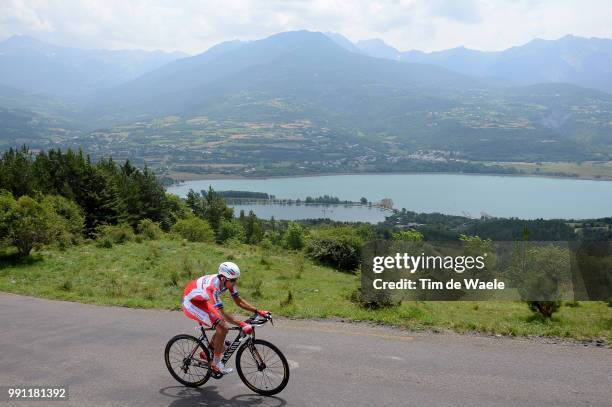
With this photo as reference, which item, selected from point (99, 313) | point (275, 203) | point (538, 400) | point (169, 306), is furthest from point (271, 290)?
point (275, 203)

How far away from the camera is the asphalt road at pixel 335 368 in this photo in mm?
6973

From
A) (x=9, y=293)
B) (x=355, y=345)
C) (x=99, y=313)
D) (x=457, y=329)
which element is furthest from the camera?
(x=9, y=293)

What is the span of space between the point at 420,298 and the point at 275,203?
14121 centimetres

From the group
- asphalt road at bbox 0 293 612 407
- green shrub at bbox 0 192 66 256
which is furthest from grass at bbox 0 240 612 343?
asphalt road at bbox 0 293 612 407

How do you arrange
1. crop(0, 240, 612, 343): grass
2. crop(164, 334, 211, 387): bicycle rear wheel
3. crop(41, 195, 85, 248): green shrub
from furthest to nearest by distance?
crop(41, 195, 85, 248): green shrub → crop(0, 240, 612, 343): grass → crop(164, 334, 211, 387): bicycle rear wheel

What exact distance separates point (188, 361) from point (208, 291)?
54.6 inches

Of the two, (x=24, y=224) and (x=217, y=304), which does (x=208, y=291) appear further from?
(x=24, y=224)

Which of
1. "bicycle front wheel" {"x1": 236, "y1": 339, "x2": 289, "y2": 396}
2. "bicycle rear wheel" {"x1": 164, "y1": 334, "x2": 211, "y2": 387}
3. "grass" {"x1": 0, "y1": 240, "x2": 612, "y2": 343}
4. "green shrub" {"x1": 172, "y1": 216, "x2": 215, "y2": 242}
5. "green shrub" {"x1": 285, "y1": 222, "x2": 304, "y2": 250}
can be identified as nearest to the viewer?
"bicycle front wheel" {"x1": 236, "y1": 339, "x2": 289, "y2": 396}

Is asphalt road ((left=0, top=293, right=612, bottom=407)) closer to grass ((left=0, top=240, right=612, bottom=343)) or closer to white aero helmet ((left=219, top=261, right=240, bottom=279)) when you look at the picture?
grass ((left=0, top=240, right=612, bottom=343))

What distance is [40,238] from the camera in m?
20.8

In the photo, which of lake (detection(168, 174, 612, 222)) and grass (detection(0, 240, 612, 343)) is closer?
grass (detection(0, 240, 612, 343))

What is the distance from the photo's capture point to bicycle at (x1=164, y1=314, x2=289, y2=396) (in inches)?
279

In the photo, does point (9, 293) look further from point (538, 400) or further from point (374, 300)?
point (538, 400)

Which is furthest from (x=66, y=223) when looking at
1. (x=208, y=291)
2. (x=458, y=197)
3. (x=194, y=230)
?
(x=458, y=197)
